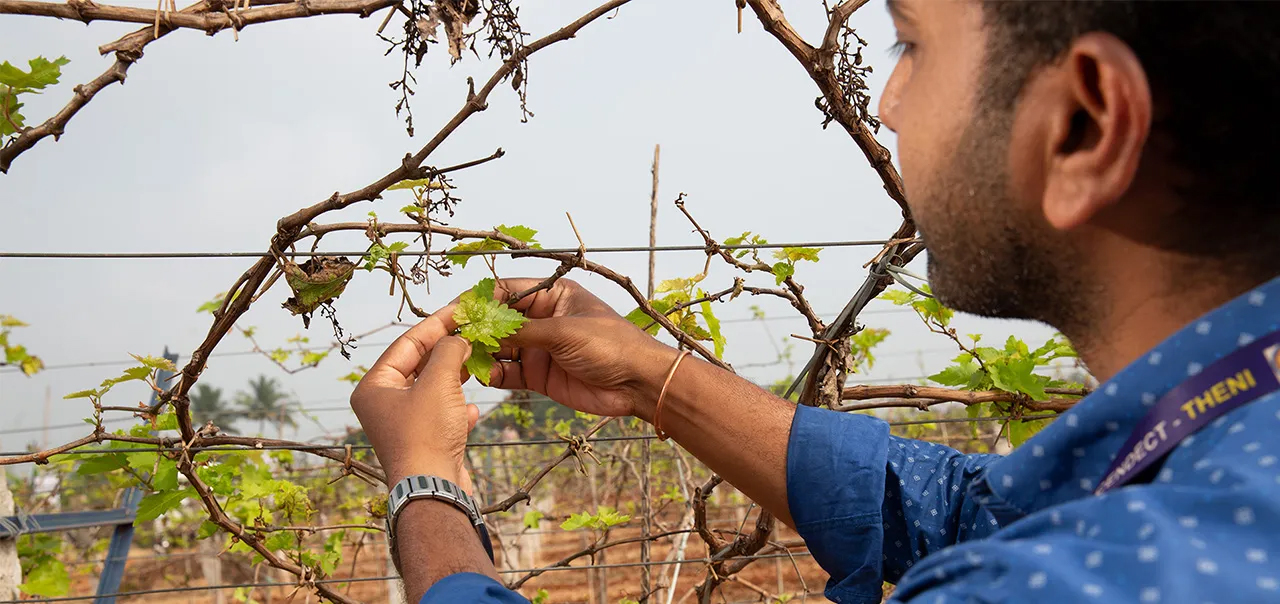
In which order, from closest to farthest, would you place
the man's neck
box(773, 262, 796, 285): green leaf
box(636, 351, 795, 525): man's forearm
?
the man's neck
box(636, 351, 795, 525): man's forearm
box(773, 262, 796, 285): green leaf

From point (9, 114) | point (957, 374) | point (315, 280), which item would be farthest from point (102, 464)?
point (957, 374)

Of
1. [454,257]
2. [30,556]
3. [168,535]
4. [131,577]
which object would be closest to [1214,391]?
[454,257]

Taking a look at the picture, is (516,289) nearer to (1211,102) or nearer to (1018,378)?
(1211,102)

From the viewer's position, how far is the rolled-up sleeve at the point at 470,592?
1.04 meters

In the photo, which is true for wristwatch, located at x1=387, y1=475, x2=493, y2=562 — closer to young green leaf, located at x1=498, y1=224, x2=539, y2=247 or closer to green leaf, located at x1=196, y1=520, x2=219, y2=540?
young green leaf, located at x1=498, y1=224, x2=539, y2=247

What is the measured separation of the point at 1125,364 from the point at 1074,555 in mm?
335

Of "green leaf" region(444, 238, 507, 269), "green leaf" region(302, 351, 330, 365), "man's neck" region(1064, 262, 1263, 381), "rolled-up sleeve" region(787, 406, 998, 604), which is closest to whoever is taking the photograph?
"man's neck" region(1064, 262, 1263, 381)

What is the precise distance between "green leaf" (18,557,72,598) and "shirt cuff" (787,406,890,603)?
409 centimetres

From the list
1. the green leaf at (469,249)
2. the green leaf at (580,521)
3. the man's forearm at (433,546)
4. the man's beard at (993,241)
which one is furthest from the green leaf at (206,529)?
the man's beard at (993,241)

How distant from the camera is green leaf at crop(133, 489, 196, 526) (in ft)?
8.82

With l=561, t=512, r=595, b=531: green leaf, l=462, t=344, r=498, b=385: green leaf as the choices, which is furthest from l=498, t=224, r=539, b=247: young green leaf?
l=561, t=512, r=595, b=531: green leaf

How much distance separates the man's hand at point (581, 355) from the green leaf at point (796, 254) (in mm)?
730

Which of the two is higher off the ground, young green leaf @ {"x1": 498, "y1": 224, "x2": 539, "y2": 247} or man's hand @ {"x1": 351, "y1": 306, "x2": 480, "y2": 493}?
young green leaf @ {"x1": 498, "y1": 224, "x2": 539, "y2": 247}

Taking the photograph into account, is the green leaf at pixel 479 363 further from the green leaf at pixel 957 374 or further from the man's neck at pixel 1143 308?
the green leaf at pixel 957 374
